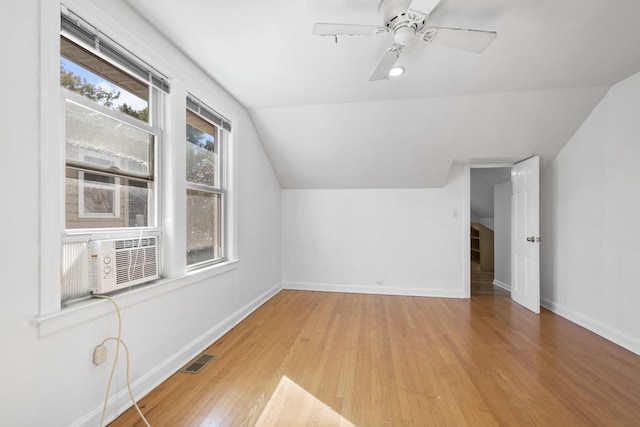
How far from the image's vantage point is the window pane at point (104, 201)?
151 centimetres

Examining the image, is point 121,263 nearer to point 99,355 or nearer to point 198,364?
point 99,355

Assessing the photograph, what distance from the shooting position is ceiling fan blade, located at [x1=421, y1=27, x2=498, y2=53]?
1.61 m

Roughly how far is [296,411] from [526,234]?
357 cm

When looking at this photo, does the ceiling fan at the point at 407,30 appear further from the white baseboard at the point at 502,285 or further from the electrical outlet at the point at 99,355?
the white baseboard at the point at 502,285

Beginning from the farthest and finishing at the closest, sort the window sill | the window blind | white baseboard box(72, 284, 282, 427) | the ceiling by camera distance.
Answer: the ceiling < white baseboard box(72, 284, 282, 427) < the window blind < the window sill

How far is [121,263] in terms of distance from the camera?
5.54ft

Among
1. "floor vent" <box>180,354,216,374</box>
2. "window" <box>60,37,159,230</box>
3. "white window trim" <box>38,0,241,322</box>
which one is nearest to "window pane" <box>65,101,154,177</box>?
"window" <box>60,37,159,230</box>

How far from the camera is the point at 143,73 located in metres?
1.91

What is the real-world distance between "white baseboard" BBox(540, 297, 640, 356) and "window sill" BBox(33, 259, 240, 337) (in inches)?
155

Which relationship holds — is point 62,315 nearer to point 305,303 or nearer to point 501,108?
point 305,303

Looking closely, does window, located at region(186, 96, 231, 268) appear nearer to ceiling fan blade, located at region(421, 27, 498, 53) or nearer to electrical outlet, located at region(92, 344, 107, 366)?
electrical outlet, located at region(92, 344, 107, 366)

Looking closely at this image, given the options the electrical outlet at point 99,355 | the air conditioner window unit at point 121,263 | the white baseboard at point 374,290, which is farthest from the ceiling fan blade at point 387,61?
the white baseboard at point 374,290

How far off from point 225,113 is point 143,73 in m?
1.00

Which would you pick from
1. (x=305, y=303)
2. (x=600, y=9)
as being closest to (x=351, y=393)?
(x=305, y=303)
